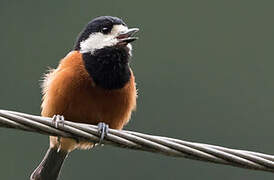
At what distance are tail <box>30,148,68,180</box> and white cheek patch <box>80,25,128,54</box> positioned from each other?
3.49 ft

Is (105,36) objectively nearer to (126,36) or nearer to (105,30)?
(105,30)

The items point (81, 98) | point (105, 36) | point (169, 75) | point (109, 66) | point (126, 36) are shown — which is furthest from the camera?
point (169, 75)

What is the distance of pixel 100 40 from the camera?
19.2 feet

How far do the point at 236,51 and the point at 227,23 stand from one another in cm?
110

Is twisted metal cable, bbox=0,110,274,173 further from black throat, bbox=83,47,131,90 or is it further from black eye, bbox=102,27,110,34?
black eye, bbox=102,27,110,34

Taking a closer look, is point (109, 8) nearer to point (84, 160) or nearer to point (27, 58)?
point (27, 58)

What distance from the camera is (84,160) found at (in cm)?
1312

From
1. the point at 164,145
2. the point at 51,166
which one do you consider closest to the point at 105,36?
the point at 51,166

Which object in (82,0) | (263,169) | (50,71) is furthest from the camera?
(82,0)

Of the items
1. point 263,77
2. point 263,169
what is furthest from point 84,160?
point 263,169

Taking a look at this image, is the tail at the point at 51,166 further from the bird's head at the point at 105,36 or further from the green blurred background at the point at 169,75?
the green blurred background at the point at 169,75

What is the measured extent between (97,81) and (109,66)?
16 cm

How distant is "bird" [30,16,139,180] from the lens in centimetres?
557

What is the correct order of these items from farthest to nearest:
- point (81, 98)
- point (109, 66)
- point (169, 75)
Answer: point (169, 75)
point (109, 66)
point (81, 98)
